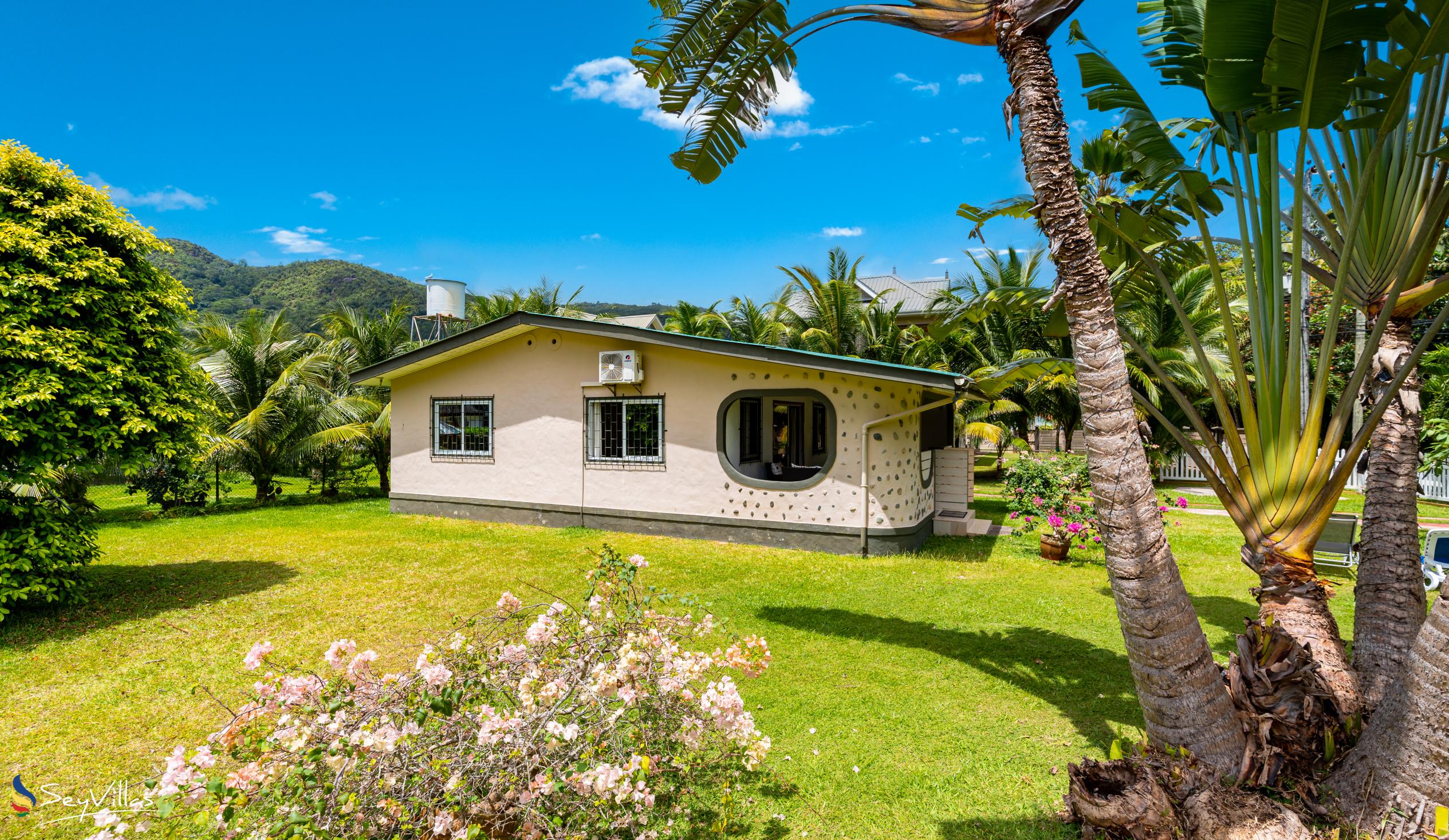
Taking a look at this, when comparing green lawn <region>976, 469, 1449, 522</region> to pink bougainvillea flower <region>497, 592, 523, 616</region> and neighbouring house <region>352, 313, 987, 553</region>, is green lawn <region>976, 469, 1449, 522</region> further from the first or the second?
pink bougainvillea flower <region>497, 592, 523, 616</region>

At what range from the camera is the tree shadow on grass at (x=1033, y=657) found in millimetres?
4742

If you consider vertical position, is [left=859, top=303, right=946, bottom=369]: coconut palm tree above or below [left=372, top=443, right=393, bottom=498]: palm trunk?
above

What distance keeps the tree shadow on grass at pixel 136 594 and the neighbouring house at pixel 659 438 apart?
456 centimetres

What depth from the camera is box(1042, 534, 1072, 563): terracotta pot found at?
9797 mm

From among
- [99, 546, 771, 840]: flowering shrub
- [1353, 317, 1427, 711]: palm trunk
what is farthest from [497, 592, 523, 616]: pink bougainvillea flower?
[1353, 317, 1427, 711]: palm trunk

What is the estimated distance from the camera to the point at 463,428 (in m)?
13.7

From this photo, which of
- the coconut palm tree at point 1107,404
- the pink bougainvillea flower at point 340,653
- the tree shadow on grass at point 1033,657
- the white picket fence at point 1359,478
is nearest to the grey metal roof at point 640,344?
the tree shadow on grass at point 1033,657

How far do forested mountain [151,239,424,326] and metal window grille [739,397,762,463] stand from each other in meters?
32.6

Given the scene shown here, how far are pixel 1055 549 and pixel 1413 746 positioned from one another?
7309mm

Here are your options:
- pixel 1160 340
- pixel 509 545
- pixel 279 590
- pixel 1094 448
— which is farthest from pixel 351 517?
pixel 1160 340

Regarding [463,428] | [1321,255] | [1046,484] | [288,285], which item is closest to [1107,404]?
[1321,255]

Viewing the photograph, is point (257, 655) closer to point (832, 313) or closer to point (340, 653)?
point (340, 653)

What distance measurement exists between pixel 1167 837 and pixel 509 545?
9708 mm

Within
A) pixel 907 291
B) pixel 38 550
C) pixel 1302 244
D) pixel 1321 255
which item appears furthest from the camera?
pixel 907 291
